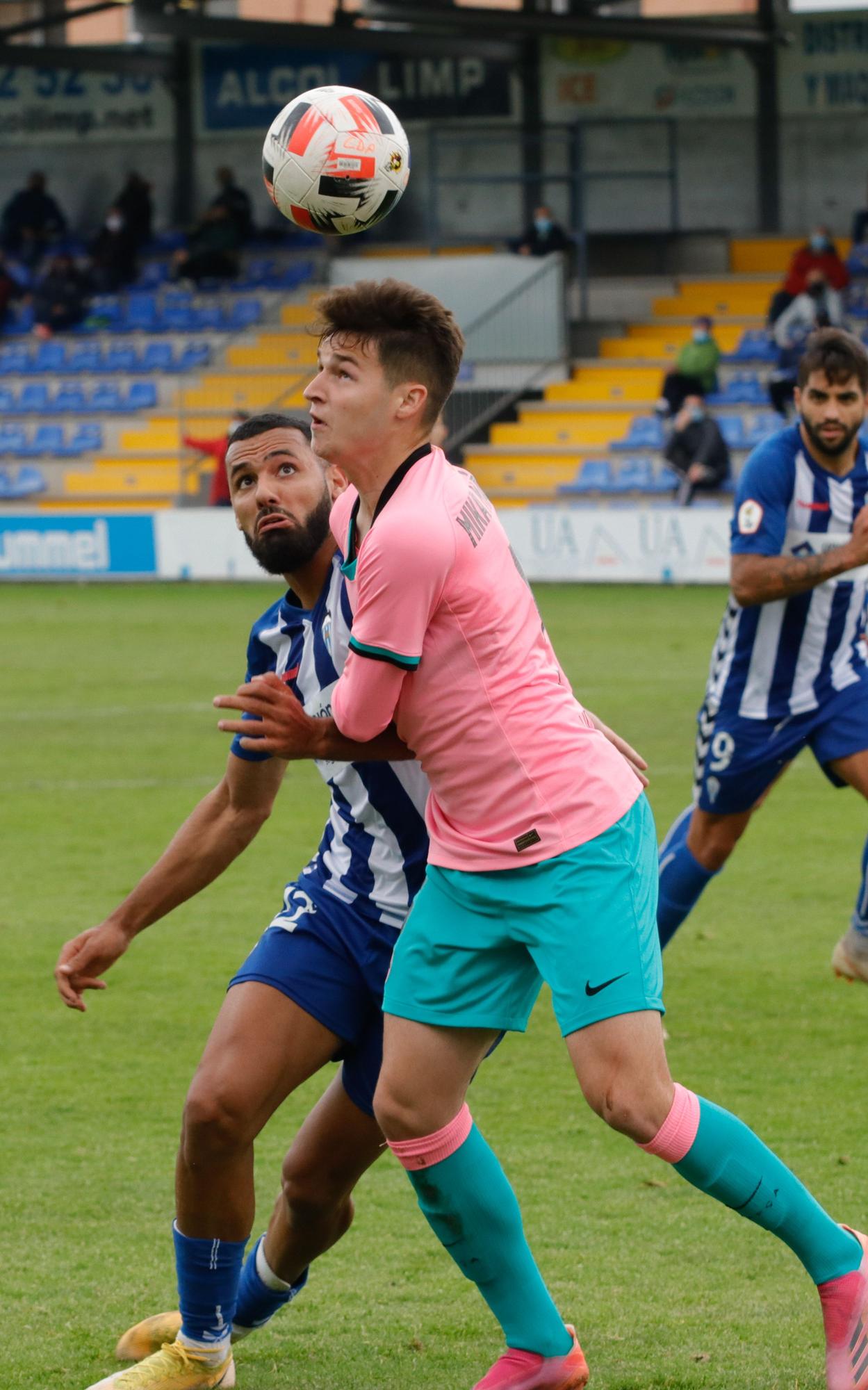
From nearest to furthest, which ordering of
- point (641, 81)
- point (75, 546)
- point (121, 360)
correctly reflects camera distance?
point (75, 546)
point (121, 360)
point (641, 81)

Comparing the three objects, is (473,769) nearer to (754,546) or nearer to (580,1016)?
(580,1016)

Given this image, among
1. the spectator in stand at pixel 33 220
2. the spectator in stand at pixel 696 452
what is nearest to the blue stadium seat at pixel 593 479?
the spectator in stand at pixel 696 452

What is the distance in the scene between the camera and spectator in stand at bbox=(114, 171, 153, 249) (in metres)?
31.9

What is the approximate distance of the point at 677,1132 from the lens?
3.40 metres

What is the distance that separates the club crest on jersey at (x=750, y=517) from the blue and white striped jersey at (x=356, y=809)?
8.47 feet

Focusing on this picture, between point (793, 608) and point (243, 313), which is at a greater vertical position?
point (243, 313)

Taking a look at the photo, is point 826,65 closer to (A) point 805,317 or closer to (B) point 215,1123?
(A) point 805,317

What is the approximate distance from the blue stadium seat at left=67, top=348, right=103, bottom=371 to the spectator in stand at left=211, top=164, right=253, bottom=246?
117 inches

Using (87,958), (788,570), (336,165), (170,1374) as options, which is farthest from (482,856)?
(788,570)

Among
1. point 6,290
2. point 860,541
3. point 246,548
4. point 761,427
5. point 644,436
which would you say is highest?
point 6,290

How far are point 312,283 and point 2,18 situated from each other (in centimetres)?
890

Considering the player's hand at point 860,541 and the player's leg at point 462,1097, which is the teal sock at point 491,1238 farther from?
the player's hand at point 860,541

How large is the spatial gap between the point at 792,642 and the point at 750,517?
1.41 ft

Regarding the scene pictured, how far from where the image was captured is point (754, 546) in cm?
625
